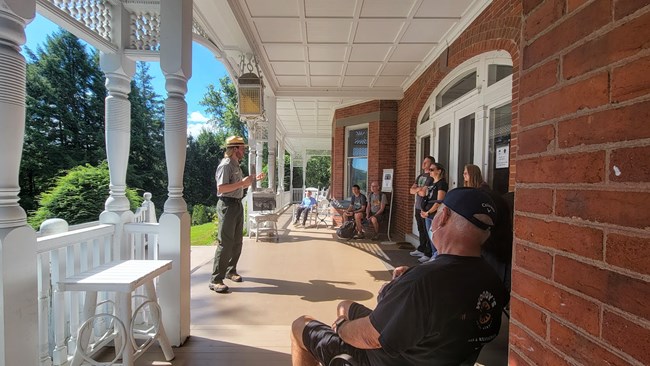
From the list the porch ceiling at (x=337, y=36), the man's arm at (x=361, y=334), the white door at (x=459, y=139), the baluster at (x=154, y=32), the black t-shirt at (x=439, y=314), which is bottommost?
the man's arm at (x=361, y=334)

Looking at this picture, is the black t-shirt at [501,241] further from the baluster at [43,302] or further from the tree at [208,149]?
the tree at [208,149]

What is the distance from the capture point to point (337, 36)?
14.7ft

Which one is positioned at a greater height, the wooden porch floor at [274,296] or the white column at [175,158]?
the white column at [175,158]

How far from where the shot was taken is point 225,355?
2365mm

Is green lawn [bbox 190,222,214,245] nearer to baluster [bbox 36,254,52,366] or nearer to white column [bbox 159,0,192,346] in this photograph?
white column [bbox 159,0,192,346]

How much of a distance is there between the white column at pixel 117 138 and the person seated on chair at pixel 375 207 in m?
5.23

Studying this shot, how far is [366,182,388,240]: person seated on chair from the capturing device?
7.12 metres

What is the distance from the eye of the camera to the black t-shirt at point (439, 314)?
3.80 ft

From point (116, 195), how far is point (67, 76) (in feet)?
69.4

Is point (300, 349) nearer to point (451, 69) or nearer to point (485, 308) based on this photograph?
point (485, 308)

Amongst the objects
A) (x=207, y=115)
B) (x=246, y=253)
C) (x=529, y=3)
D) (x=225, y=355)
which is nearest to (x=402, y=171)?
(x=246, y=253)

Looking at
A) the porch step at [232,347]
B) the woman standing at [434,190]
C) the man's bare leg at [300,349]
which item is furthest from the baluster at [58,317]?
the woman standing at [434,190]

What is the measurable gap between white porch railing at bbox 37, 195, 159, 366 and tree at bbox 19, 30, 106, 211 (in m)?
17.8

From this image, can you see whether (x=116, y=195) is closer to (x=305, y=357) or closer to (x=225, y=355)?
(x=225, y=355)
